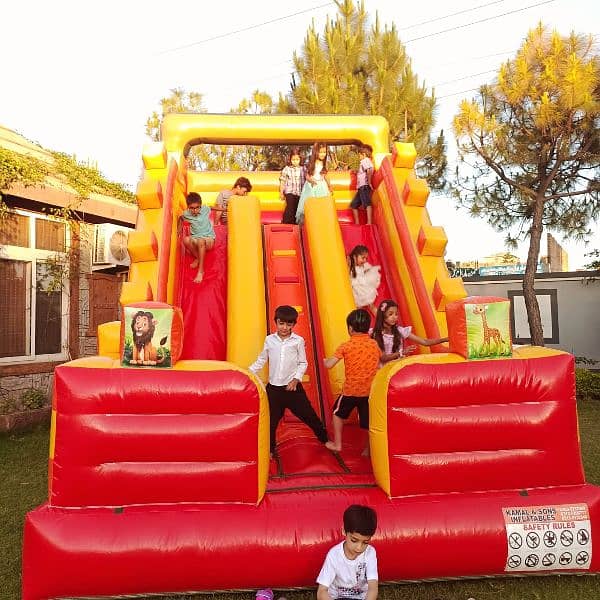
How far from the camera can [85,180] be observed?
8.41 meters

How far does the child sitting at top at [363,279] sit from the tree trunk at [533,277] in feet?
23.0

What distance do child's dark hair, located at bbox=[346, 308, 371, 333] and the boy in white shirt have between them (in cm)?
36

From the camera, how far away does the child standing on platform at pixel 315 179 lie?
699 cm

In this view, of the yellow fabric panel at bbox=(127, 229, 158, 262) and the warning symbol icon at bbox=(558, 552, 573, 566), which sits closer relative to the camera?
the warning symbol icon at bbox=(558, 552, 573, 566)

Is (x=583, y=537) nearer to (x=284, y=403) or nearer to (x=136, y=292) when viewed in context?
(x=284, y=403)

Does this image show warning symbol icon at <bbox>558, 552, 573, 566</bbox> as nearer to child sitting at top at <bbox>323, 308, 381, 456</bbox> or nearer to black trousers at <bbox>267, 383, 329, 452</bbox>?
child sitting at top at <bbox>323, 308, 381, 456</bbox>

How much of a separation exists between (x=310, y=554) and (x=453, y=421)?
977 mm

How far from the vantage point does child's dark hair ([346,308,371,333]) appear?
12.7 ft

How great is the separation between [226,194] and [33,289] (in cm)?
277

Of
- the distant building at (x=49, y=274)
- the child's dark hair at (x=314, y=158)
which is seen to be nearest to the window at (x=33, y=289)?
the distant building at (x=49, y=274)

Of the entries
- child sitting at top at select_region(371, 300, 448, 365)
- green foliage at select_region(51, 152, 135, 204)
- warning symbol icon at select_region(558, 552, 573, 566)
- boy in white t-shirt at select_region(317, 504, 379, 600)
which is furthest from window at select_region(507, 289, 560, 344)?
boy in white t-shirt at select_region(317, 504, 379, 600)

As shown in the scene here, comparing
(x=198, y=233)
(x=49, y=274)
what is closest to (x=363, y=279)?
(x=198, y=233)

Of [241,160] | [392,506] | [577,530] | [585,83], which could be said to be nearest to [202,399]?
[392,506]

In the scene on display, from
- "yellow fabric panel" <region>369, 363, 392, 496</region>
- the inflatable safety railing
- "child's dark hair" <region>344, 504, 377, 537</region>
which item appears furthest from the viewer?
"yellow fabric panel" <region>369, 363, 392, 496</region>
